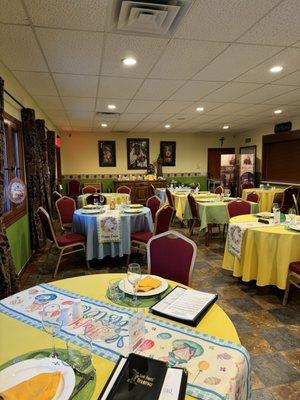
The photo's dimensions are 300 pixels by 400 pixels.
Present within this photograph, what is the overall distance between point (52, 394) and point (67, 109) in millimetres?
5591

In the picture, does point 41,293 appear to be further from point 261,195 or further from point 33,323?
point 261,195

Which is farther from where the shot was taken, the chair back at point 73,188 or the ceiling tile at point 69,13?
the chair back at point 73,188

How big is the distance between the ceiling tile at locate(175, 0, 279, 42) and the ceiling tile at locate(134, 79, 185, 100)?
137cm

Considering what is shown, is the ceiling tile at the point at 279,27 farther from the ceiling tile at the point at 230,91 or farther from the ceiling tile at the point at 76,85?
the ceiling tile at the point at 76,85

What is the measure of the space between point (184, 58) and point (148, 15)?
0.97m

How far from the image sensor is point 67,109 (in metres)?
5.60

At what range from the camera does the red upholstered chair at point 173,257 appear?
6.14 feet

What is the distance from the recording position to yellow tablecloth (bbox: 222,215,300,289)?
2.72 metres

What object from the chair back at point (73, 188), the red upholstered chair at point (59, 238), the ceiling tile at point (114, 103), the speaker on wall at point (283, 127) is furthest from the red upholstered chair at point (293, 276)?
the chair back at point (73, 188)

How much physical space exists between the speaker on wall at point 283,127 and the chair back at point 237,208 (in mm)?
4451

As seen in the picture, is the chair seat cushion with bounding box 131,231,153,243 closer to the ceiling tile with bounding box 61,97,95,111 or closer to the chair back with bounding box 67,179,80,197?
the ceiling tile with bounding box 61,97,95,111

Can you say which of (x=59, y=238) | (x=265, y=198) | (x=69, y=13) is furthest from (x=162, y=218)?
(x=265, y=198)

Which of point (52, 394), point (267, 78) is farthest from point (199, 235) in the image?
point (52, 394)

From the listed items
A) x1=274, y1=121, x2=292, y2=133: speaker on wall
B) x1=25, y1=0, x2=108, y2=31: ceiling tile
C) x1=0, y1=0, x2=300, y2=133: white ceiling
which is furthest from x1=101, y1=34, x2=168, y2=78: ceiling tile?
x1=274, y1=121, x2=292, y2=133: speaker on wall
